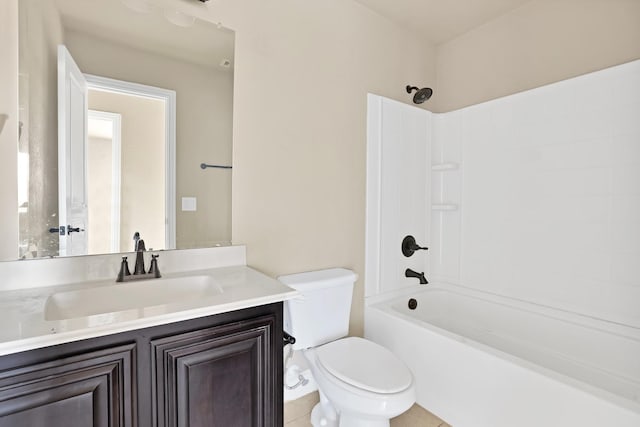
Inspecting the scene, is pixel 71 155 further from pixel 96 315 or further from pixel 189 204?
pixel 96 315

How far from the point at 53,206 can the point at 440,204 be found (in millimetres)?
2342

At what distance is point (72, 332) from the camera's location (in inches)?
32.4

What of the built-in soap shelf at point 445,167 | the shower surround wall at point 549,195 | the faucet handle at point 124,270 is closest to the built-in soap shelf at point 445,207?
the shower surround wall at point 549,195

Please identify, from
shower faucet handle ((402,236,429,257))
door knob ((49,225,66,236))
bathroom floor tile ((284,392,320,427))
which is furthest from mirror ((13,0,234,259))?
shower faucet handle ((402,236,429,257))

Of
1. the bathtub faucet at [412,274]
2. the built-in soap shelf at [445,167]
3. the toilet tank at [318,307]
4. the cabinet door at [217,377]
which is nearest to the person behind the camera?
the cabinet door at [217,377]

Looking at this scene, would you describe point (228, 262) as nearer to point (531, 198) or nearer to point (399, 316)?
point (399, 316)

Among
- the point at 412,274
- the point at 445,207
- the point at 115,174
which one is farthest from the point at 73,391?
the point at 445,207

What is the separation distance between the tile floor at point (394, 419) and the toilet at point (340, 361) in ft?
0.25

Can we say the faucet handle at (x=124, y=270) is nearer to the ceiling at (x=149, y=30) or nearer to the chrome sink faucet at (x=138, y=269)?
the chrome sink faucet at (x=138, y=269)

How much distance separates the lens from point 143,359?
0.94 metres

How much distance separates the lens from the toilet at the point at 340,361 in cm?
131

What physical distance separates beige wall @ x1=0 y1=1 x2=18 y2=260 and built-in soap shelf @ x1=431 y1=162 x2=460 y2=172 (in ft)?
7.88

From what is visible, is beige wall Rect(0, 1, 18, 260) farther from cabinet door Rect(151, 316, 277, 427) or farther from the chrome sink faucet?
cabinet door Rect(151, 316, 277, 427)

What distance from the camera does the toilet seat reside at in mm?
1345
